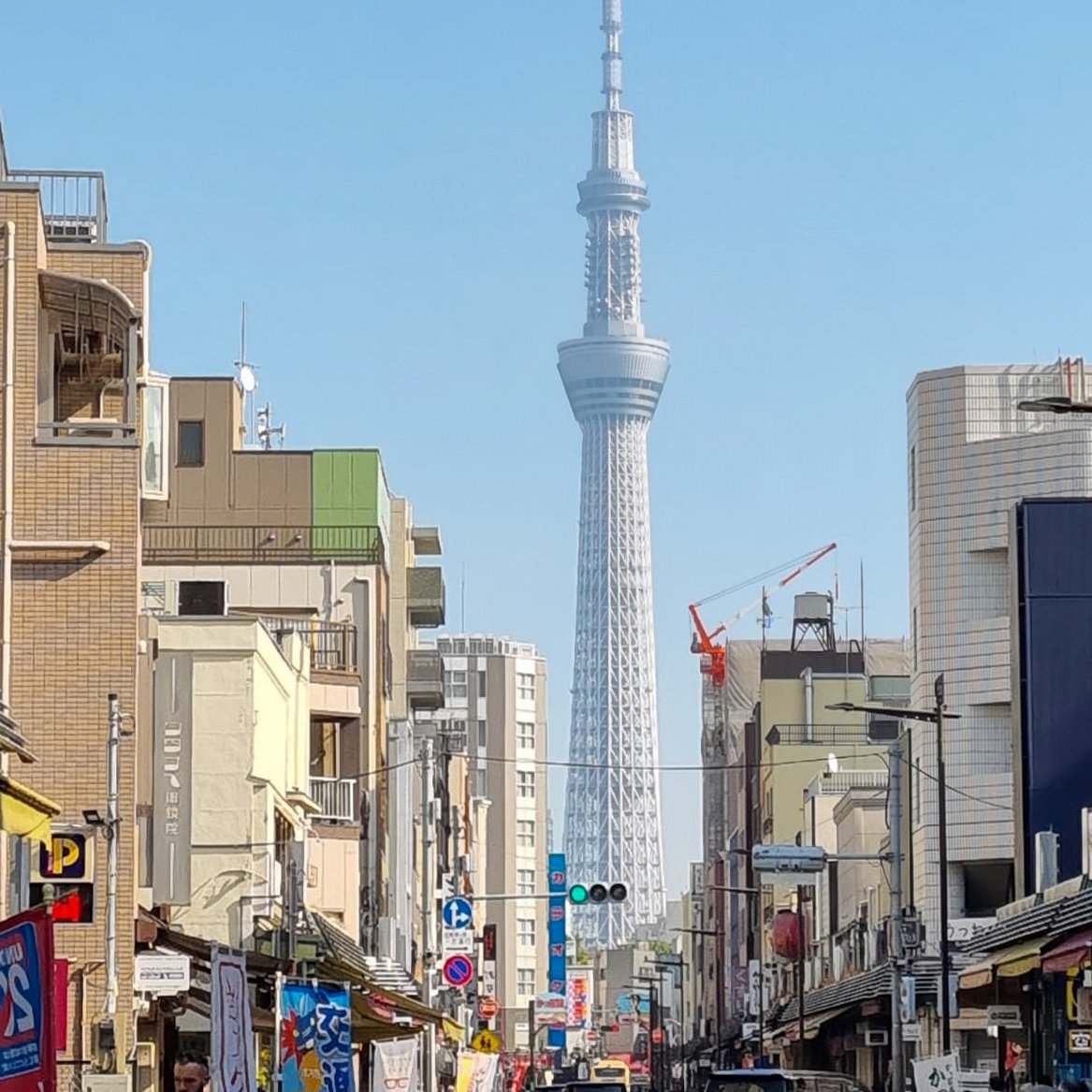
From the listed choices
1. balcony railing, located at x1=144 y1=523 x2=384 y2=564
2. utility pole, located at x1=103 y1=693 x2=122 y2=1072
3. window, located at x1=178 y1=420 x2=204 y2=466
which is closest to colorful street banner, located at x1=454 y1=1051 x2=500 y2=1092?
utility pole, located at x1=103 y1=693 x2=122 y2=1072

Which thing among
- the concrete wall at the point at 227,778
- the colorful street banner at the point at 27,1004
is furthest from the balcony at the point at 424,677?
the colorful street banner at the point at 27,1004

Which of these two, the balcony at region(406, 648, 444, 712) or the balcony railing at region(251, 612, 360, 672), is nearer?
the balcony railing at region(251, 612, 360, 672)

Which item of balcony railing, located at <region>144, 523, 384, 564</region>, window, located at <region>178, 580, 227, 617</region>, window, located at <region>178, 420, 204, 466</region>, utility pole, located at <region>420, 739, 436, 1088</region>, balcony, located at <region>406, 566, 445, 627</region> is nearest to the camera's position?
window, located at <region>178, 580, 227, 617</region>

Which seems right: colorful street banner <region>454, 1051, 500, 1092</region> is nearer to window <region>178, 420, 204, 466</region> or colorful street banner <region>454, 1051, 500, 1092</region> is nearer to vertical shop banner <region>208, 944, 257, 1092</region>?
window <region>178, 420, 204, 466</region>

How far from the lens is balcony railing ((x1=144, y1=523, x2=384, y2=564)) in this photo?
76688mm

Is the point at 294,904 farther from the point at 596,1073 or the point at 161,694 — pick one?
the point at 596,1073

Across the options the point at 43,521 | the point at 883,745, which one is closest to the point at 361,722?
the point at 43,521

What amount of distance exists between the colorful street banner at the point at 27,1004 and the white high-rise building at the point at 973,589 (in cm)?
5956

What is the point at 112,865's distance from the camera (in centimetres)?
3578

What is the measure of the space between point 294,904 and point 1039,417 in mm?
39321

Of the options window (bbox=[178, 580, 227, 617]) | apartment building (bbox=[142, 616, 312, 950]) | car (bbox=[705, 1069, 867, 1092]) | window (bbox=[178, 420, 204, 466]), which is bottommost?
car (bbox=[705, 1069, 867, 1092])

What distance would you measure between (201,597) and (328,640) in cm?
1114

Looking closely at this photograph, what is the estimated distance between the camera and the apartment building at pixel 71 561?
3806cm

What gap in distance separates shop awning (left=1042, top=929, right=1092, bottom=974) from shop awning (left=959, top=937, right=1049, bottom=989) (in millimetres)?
1894
